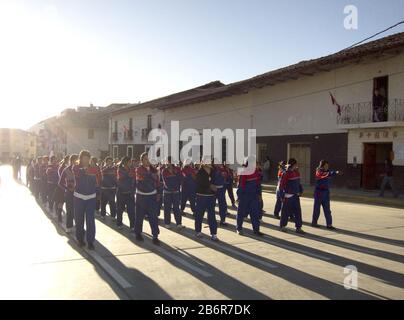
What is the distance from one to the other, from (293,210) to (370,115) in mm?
11584

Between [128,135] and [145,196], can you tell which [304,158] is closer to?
[145,196]

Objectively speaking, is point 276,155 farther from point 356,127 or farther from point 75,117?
point 75,117

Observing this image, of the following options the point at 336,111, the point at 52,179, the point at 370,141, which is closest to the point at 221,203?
the point at 52,179

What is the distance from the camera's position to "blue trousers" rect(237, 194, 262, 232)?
8.89 metres

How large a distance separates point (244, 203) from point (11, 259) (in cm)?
465

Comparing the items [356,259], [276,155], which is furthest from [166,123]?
[356,259]

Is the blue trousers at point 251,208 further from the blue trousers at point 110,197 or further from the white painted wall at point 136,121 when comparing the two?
the white painted wall at point 136,121

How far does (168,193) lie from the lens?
9.91m

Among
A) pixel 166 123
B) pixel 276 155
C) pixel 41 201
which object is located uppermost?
pixel 166 123

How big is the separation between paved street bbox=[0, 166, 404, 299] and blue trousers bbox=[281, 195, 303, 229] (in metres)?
0.31

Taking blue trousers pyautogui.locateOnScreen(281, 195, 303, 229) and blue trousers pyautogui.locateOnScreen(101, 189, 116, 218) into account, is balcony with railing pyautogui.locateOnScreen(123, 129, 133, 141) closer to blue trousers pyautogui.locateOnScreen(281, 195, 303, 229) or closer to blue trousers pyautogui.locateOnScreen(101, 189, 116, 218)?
blue trousers pyautogui.locateOnScreen(101, 189, 116, 218)

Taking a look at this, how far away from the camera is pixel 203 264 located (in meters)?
6.47

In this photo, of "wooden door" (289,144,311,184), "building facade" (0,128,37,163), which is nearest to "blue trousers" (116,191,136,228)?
"wooden door" (289,144,311,184)

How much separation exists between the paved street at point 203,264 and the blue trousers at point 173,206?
344 millimetres
